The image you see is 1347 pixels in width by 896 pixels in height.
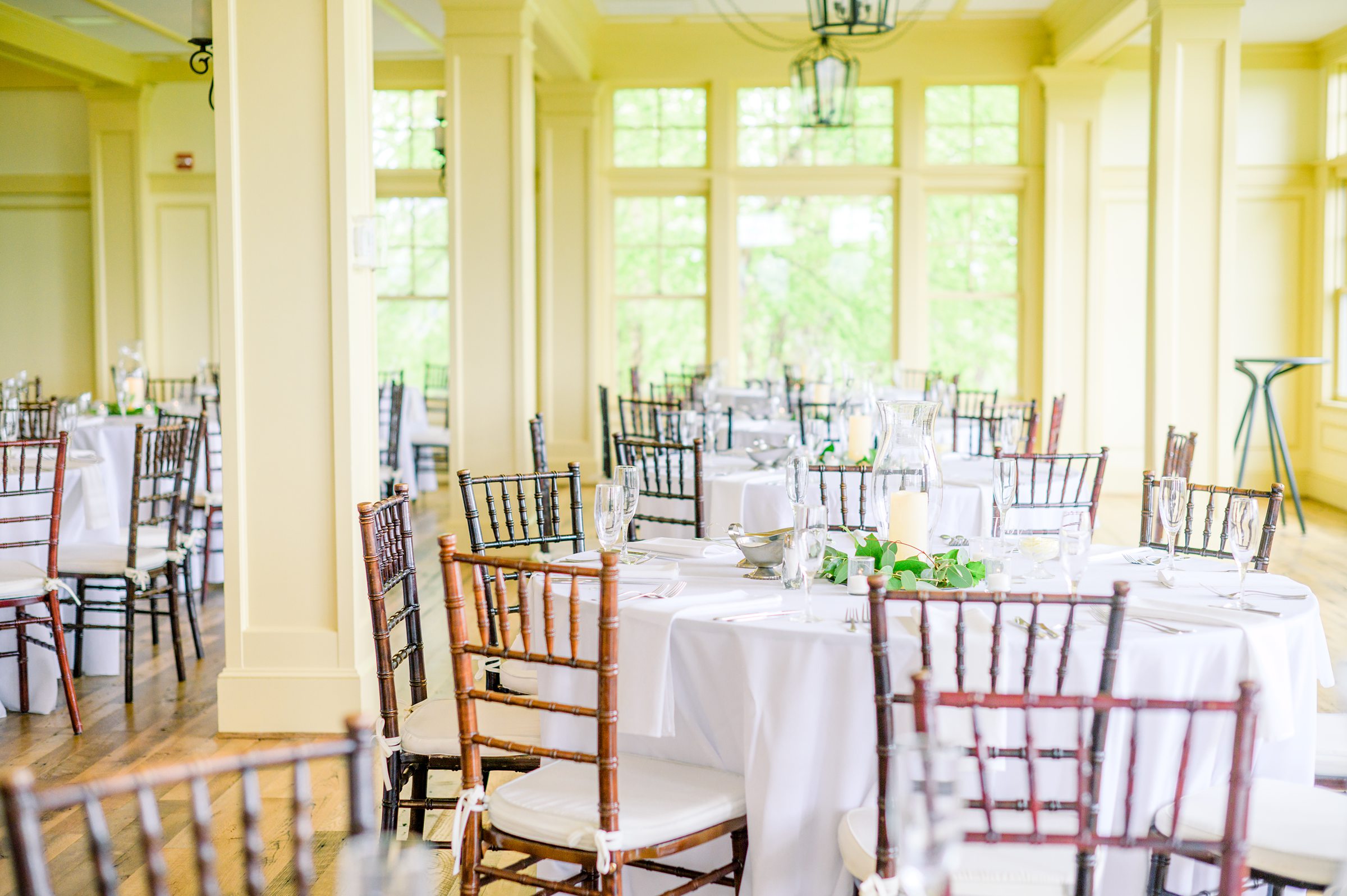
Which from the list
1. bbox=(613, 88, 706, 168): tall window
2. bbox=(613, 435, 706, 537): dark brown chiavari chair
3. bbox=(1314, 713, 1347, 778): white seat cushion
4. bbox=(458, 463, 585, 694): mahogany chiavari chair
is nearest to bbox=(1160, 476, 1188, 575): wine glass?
bbox=(1314, 713, 1347, 778): white seat cushion

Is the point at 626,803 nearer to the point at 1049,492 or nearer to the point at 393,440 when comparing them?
the point at 1049,492

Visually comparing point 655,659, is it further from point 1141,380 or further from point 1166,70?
point 1141,380

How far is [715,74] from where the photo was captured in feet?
31.8

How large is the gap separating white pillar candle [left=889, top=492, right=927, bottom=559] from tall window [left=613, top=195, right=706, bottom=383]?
7362mm

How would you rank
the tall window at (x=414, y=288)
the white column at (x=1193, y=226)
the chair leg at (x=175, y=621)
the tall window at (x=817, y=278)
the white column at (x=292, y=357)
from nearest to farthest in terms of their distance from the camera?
the white column at (x=292, y=357)
the chair leg at (x=175, y=621)
the white column at (x=1193, y=226)
the tall window at (x=817, y=278)
the tall window at (x=414, y=288)

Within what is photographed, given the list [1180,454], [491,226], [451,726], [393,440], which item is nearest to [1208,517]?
[1180,454]

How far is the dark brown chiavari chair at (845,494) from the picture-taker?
11.4 ft

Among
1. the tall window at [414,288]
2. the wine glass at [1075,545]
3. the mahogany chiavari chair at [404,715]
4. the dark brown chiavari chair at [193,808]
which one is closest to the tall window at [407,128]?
the tall window at [414,288]

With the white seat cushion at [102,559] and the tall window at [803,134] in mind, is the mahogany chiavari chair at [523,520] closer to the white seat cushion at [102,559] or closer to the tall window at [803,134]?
the white seat cushion at [102,559]

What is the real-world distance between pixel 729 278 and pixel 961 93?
7.78 feet

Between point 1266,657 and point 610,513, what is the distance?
4.48 feet

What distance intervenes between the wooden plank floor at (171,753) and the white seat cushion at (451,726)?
50 cm

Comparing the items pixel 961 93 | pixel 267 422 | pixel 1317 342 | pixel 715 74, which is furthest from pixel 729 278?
pixel 267 422

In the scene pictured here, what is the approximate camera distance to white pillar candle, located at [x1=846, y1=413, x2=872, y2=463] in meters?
4.68
